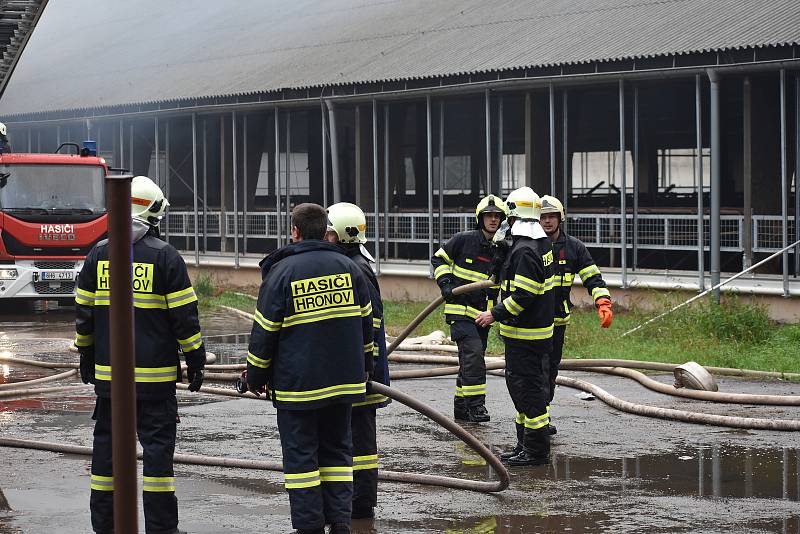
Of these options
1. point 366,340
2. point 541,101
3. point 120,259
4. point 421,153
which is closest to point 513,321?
point 366,340

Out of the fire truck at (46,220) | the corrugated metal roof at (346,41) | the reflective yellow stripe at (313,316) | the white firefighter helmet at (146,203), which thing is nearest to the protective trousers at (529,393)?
the reflective yellow stripe at (313,316)

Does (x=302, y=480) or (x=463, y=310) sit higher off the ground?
(x=463, y=310)

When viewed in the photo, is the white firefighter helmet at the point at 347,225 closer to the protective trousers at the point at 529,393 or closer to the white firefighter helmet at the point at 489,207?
the protective trousers at the point at 529,393

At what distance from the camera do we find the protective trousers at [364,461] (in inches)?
253

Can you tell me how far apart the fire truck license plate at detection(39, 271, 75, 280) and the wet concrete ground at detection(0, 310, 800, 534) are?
8537mm

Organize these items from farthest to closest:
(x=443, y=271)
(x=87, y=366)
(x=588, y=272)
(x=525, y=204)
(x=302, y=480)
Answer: (x=443, y=271), (x=588, y=272), (x=525, y=204), (x=87, y=366), (x=302, y=480)

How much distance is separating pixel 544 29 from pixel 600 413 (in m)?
11.7

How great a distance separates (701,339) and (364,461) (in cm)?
818

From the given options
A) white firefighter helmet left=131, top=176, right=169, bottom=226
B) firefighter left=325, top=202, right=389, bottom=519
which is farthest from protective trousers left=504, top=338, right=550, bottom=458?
white firefighter helmet left=131, top=176, right=169, bottom=226

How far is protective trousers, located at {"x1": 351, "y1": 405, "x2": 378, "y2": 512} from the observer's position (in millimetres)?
6414

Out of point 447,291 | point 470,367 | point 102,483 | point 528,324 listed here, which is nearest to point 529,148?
point 447,291

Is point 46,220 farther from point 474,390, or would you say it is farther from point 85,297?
point 85,297

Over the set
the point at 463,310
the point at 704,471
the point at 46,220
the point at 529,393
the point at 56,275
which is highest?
the point at 46,220

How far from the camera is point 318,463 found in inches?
227
